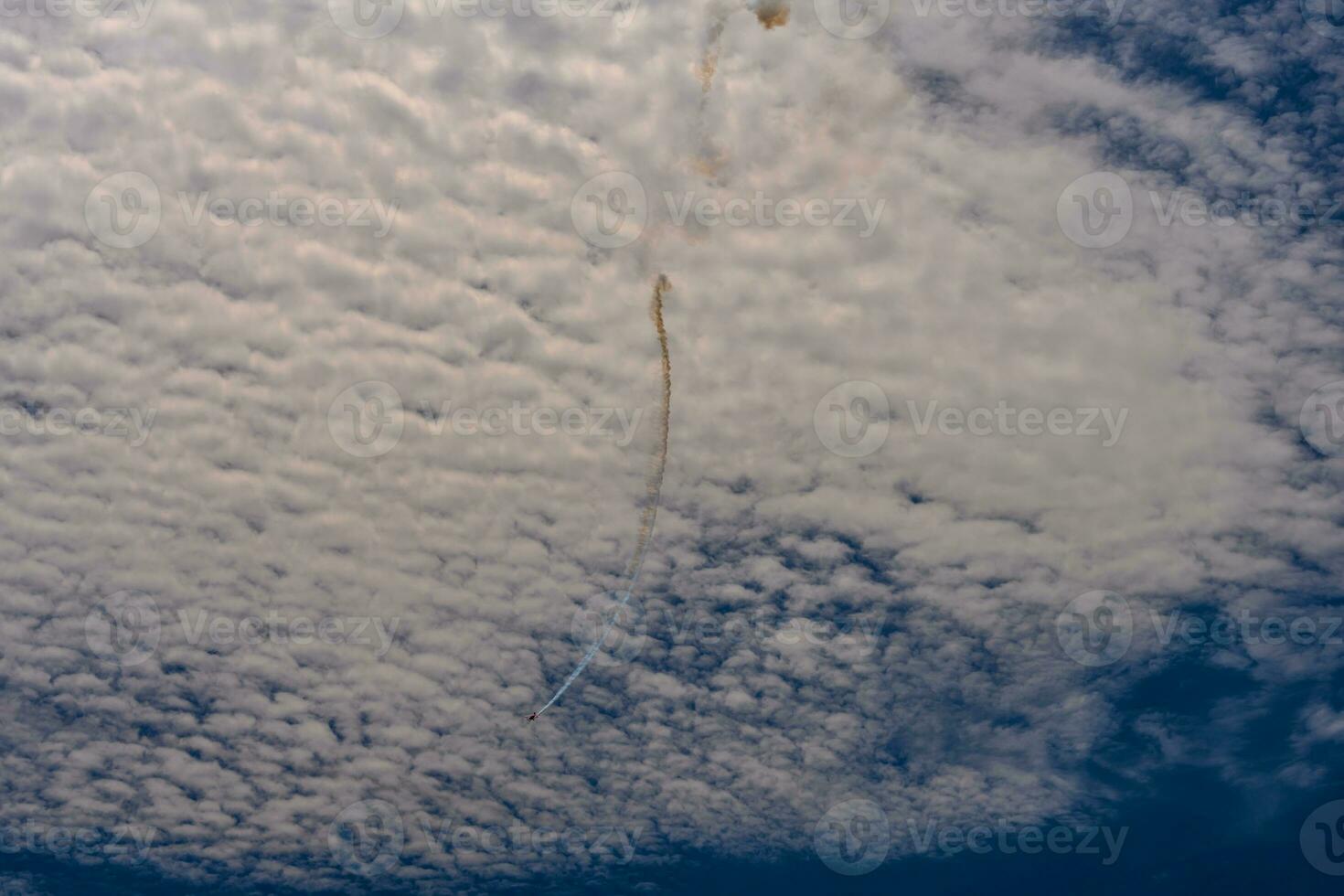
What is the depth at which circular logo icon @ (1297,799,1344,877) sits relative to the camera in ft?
127

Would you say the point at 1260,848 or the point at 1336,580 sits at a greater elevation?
the point at 1336,580

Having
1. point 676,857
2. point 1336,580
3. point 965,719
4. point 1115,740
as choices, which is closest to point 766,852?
point 676,857

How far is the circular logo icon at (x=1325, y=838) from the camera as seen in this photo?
38.8 metres

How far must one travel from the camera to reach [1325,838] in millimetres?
Result: 40031

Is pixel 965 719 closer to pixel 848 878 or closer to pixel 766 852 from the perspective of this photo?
pixel 766 852

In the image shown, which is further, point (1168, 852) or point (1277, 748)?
point (1168, 852)

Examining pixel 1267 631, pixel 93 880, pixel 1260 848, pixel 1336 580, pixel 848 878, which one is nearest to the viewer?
pixel 1336 580

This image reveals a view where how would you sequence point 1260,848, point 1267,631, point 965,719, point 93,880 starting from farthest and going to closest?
1. point 1260,848
2. point 93,880
3. point 965,719
4. point 1267,631


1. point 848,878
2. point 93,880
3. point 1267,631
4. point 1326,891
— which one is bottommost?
point 93,880

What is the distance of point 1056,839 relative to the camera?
1639 inches

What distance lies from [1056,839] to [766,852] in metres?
13.1

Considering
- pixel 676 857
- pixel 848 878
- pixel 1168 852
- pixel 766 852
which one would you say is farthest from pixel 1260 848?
pixel 676 857

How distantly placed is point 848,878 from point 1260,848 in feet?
58.9

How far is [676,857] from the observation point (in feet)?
130
